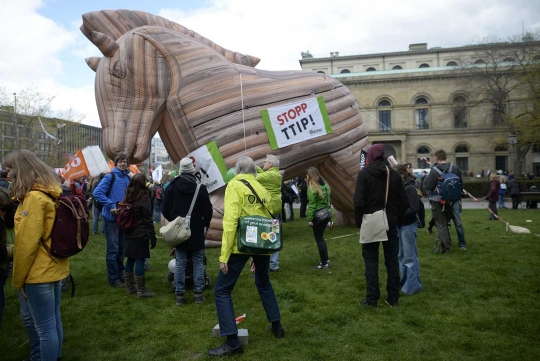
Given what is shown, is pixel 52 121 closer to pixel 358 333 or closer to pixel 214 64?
pixel 214 64

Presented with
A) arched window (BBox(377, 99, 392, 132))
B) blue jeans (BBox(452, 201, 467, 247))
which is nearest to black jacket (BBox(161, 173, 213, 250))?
blue jeans (BBox(452, 201, 467, 247))

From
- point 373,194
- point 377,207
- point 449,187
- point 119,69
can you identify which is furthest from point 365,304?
point 119,69

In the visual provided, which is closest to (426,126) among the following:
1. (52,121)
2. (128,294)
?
(52,121)

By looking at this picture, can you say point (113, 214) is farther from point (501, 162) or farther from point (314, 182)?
point (501, 162)

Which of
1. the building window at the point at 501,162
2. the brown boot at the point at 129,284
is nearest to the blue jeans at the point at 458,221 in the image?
the brown boot at the point at 129,284

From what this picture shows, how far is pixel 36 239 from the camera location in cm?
286

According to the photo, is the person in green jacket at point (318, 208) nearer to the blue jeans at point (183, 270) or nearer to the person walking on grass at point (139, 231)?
the blue jeans at point (183, 270)

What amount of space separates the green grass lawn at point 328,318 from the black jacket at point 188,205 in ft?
2.65

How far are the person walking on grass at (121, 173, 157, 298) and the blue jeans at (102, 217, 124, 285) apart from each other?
71 centimetres

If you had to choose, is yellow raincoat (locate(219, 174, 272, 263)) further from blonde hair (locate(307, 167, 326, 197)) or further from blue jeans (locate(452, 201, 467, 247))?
blue jeans (locate(452, 201, 467, 247))

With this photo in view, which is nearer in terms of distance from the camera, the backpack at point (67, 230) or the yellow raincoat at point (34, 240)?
the yellow raincoat at point (34, 240)

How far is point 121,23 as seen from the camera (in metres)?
7.99

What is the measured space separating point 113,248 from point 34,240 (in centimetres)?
322

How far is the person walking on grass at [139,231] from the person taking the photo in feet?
17.0
